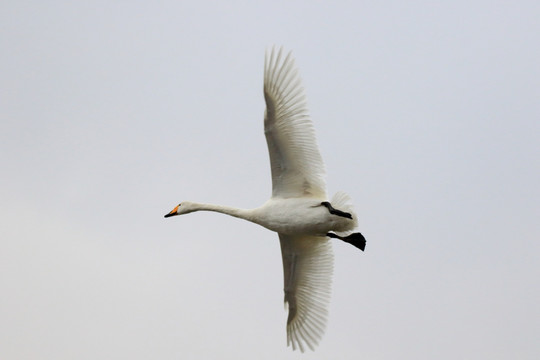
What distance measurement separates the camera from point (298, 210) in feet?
A: 59.9

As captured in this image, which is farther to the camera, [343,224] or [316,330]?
[316,330]

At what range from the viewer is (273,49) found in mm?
17547

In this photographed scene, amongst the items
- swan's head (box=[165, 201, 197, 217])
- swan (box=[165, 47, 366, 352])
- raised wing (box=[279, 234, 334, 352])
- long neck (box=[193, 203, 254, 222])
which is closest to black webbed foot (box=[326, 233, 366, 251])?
swan (box=[165, 47, 366, 352])

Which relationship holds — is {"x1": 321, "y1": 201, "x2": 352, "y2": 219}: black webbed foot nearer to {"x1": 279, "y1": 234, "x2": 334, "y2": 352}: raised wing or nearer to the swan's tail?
the swan's tail

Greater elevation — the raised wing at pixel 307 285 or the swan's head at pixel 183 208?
the swan's head at pixel 183 208

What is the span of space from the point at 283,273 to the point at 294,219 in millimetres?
2041

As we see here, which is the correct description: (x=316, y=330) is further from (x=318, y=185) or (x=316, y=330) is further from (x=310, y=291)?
(x=318, y=185)

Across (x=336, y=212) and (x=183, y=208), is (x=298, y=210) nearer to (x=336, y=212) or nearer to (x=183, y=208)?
(x=336, y=212)

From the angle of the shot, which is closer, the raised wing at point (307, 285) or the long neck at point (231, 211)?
the long neck at point (231, 211)

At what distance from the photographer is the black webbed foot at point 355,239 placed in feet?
60.5

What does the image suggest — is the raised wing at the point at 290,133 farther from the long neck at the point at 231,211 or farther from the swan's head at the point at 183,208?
the swan's head at the point at 183,208

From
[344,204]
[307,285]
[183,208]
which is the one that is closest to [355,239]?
[344,204]

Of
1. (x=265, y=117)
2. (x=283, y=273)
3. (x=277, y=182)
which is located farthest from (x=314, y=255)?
(x=265, y=117)

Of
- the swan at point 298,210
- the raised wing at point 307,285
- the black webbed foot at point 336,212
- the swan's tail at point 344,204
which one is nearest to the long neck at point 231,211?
the swan at point 298,210
